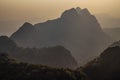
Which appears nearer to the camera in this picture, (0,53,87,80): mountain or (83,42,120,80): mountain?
(0,53,87,80): mountain

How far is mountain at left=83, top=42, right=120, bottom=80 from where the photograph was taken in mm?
129863

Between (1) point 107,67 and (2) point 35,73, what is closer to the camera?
(2) point 35,73

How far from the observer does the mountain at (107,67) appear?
130 meters

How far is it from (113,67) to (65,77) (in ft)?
92.2

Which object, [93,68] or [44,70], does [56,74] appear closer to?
[44,70]

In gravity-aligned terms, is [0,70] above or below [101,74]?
above

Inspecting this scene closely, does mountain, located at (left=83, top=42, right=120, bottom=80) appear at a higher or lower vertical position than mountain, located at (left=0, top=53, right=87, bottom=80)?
lower

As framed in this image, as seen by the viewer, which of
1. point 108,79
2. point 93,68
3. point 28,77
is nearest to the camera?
point 28,77

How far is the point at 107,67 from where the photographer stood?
447ft

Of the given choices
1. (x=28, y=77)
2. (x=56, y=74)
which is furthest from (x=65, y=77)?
(x=28, y=77)

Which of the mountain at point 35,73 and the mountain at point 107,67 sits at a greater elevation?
the mountain at point 35,73

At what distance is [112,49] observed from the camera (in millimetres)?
144000

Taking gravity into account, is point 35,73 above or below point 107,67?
above

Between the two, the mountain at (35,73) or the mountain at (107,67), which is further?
the mountain at (107,67)
